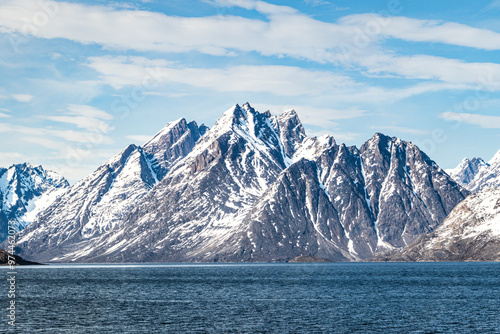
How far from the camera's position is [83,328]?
103750mm

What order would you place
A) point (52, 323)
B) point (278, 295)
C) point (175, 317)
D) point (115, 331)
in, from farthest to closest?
point (278, 295) < point (175, 317) < point (52, 323) < point (115, 331)

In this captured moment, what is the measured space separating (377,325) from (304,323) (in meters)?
12.9

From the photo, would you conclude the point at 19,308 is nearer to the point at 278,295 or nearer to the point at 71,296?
the point at 71,296

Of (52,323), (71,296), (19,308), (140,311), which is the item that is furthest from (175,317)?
(71,296)

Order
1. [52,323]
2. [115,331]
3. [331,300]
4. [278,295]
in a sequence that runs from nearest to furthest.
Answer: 1. [115,331]
2. [52,323]
3. [331,300]
4. [278,295]

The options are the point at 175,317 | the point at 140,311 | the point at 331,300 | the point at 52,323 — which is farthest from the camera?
the point at 331,300

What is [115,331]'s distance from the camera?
3979 inches

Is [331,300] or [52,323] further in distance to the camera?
[331,300]

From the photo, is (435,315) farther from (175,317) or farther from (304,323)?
(175,317)

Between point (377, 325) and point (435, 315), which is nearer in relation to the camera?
point (377, 325)

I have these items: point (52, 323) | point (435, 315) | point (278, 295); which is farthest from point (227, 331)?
point (278, 295)

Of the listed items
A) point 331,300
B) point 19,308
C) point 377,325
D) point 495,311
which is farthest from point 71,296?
point 495,311

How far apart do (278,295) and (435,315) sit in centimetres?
5727

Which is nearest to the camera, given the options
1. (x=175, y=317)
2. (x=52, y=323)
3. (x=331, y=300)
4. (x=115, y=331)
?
(x=115, y=331)
